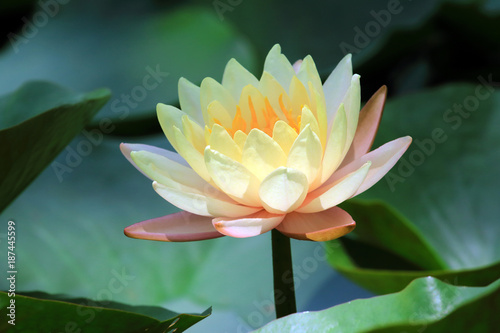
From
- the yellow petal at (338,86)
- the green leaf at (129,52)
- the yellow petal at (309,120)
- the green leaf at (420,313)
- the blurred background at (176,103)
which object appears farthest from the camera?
the green leaf at (129,52)

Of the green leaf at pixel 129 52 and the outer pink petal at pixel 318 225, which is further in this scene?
the green leaf at pixel 129 52

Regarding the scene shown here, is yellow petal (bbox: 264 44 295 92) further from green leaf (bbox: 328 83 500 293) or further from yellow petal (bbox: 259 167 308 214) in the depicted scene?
green leaf (bbox: 328 83 500 293)

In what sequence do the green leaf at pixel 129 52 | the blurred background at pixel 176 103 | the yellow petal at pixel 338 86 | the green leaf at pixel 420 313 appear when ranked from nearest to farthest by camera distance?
the green leaf at pixel 420 313, the yellow petal at pixel 338 86, the blurred background at pixel 176 103, the green leaf at pixel 129 52

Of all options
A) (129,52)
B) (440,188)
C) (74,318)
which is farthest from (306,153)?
(129,52)

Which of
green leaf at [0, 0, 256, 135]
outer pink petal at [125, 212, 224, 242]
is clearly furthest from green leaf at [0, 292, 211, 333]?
green leaf at [0, 0, 256, 135]

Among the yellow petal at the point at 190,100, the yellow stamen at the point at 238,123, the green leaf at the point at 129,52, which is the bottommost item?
the yellow stamen at the point at 238,123

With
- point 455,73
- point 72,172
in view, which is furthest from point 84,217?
point 455,73

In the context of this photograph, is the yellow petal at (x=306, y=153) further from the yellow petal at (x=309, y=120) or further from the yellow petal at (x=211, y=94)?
the yellow petal at (x=211, y=94)

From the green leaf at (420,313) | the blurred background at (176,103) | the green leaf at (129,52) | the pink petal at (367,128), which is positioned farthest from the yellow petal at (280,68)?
the green leaf at (129,52)

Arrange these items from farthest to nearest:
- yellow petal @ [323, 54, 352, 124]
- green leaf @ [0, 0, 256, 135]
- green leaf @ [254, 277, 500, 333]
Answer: green leaf @ [0, 0, 256, 135] → yellow petal @ [323, 54, 352, 124] → green leaf @ [254, 277, 500, 333]
